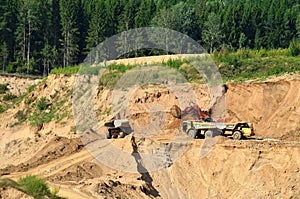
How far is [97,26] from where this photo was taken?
6656 centimetres

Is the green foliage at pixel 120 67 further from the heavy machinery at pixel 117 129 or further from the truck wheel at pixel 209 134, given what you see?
the truck wheel at pixel 209 134

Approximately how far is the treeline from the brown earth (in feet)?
97.1

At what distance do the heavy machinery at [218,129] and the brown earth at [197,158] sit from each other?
91cm

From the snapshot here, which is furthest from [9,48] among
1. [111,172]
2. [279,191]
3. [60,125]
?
[279,191]

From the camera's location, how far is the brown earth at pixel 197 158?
24219mm

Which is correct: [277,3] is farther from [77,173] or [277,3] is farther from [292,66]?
[77,173]

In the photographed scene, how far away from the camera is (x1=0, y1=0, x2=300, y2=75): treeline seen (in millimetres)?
66688

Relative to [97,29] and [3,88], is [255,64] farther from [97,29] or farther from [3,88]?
[97,29]

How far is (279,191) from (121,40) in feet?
145

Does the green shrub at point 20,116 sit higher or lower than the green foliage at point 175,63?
lower

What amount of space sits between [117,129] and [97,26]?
36.2 metres

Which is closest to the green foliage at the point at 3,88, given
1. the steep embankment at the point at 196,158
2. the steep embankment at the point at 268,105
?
the steep embankment at the point at 196,158

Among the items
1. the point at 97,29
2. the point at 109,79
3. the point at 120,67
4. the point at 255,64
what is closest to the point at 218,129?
the point at 255,64

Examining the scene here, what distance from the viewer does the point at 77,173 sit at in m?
26.0
